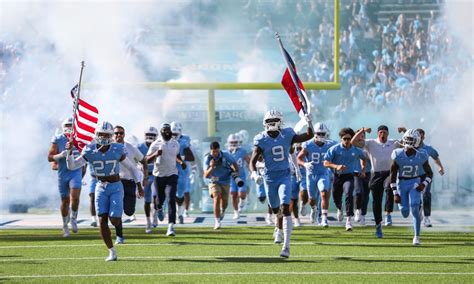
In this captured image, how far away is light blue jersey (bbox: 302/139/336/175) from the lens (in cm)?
1728

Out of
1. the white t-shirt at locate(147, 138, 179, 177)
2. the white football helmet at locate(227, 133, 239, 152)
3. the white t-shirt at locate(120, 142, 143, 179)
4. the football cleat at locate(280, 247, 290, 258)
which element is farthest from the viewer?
the white football helmet at locate(227, 133, 239, 152)

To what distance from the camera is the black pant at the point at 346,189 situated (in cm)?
1609

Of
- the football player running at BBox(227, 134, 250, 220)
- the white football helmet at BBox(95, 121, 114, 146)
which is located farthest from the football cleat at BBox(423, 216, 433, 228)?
the white football helmet at BBox(95, 121, 114, 146)

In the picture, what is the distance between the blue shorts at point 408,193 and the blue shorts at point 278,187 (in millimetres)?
1840

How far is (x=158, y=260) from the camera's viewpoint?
11656 millimetres

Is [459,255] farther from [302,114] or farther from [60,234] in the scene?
[60,234]

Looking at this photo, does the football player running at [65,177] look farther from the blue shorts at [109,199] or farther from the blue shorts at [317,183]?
the blue shorts at [317,183]

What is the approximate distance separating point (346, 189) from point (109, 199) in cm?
518

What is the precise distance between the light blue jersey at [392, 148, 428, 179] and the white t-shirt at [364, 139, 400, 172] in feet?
8.52

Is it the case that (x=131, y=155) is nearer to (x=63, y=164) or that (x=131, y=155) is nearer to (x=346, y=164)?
(x=63, y=164)

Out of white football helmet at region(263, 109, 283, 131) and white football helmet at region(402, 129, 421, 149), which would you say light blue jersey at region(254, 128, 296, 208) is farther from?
white football helmet at region(402, 129, 421, 149)

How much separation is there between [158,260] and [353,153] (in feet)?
18.3

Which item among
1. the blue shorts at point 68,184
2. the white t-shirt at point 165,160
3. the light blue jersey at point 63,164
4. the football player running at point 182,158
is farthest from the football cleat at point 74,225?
the football player running at point 182,158

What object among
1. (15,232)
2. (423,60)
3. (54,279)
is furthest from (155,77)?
(54,279)
